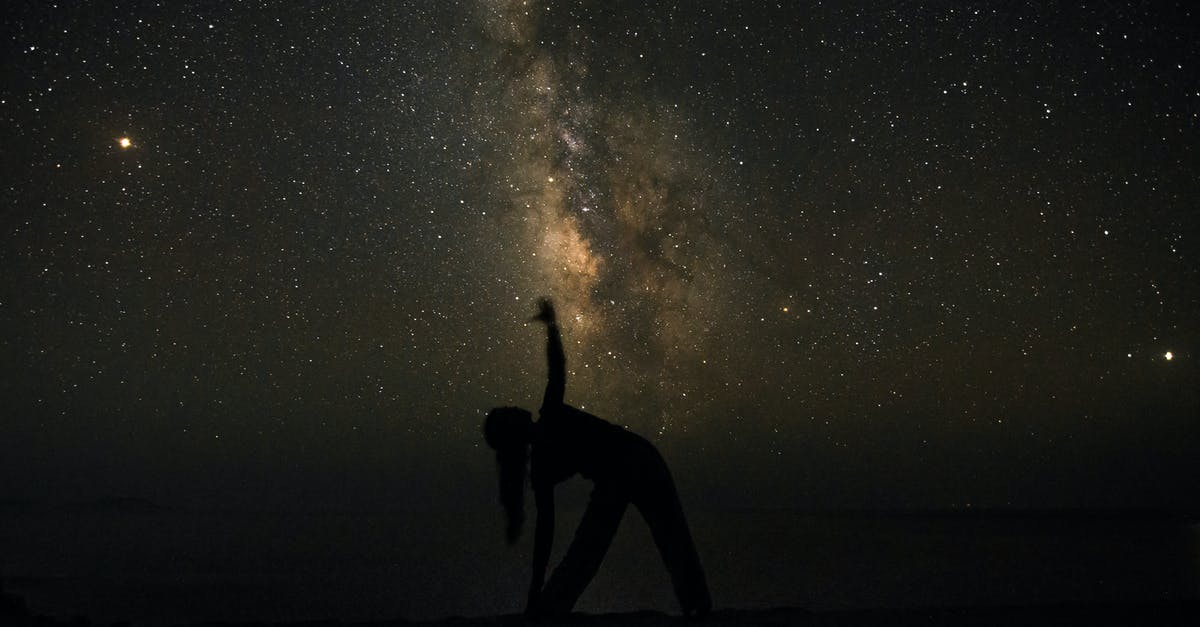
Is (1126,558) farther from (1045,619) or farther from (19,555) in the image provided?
(19,555)

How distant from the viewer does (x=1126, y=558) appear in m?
62.4

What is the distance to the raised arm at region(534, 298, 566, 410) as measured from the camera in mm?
4410

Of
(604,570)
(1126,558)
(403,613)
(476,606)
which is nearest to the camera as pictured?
(403,613)

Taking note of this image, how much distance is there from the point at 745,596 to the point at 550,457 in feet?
126

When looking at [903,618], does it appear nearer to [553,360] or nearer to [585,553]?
[585,553]

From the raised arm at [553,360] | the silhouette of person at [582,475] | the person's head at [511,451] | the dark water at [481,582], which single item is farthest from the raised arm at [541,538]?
the dark water at [481,582]

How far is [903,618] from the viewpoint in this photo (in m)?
4.39

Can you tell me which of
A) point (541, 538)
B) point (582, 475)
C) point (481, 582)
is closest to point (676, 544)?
point (582, 475)

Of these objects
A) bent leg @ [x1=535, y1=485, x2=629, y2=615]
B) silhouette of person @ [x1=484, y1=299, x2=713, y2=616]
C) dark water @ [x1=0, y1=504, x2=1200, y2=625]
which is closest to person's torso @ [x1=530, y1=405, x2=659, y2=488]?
silhouette of person @ [x1=484, y1=299, x2=713, y2=616]

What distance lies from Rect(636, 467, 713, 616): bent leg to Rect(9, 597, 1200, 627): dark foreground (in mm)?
146

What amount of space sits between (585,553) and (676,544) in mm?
561

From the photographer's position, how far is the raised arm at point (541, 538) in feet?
14.5

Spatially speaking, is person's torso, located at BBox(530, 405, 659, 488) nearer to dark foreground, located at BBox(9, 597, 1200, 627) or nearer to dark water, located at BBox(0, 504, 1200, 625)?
dark foreground, located at BBox(9, 597, 1200, 627)

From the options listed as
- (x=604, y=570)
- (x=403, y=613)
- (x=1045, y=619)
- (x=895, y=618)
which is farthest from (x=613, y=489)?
(x=604, y=570)
